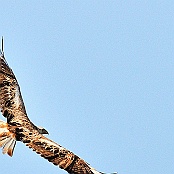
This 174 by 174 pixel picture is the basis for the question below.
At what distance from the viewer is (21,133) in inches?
755

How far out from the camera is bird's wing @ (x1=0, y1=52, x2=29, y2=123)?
2009 centimetres

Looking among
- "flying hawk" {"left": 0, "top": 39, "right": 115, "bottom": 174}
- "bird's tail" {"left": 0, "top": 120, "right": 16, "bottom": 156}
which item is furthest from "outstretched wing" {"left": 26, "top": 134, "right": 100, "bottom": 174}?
"bird's tail" {"left": 0, "top": 120, "right": 16, "bottom": 156}

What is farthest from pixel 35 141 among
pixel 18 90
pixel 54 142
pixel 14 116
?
pixel 18 90

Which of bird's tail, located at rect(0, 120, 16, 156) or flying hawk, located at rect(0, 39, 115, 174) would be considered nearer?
flying hawk, located at rect(0, 39, 115, 174)

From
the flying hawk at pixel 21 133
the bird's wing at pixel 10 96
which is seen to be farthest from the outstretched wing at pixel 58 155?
the bird's wing at pixel 10 96

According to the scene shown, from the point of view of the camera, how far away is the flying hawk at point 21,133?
58.1ft

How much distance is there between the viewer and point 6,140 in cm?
1931

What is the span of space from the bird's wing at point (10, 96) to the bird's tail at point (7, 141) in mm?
435

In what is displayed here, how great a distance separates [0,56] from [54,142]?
A: 394 centimetres

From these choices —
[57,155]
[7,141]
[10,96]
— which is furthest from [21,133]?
[10,96]

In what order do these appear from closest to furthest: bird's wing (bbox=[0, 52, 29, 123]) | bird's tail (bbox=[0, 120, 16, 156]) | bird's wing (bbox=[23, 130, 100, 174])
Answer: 1. bird's wing (bbox=[23, 130, 100, 174])
2. bird's tail (bbox=[0, 120, 16, 156])
3. bird's wing (bbox=[0, 52, 29, 123])

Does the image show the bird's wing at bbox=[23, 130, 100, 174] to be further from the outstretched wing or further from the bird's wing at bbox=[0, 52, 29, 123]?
the bird's wing at bbox=[0, 52, 29, 123]

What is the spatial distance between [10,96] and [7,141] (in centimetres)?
183

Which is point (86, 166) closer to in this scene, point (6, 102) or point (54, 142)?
point (54, 142)
